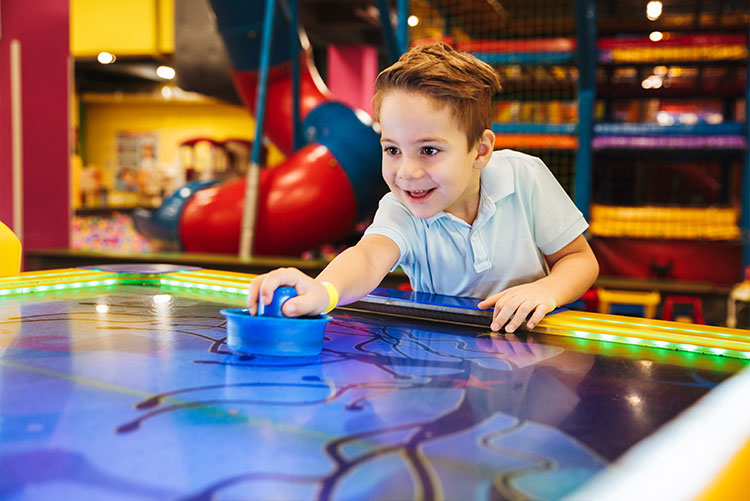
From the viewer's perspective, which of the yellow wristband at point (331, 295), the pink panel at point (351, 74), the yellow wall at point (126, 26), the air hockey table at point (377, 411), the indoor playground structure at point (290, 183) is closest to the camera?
the air hockey table at point (377, 411)

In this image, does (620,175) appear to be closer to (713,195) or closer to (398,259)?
(713,195)

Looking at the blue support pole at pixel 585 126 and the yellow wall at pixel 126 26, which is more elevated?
the yellow wall at pixel 126 26

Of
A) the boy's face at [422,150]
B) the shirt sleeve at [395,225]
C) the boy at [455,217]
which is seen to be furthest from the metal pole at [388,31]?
the boy's face at [422,150]

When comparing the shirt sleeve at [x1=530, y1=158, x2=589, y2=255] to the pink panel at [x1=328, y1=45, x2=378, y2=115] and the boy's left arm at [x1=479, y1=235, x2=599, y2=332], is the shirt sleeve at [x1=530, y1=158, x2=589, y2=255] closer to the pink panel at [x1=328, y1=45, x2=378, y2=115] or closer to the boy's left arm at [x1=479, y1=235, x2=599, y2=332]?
the boy's left arm at [x1=479, y1=235, x2=599, y2=332]

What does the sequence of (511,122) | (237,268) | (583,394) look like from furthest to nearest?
1. (511,122)
2. (237,268)
3. (583,394)

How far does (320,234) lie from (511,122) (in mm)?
1114

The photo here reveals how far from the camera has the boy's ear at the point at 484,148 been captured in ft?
3.56

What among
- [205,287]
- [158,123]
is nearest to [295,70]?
[205,287]

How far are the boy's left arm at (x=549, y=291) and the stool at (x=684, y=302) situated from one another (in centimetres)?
156

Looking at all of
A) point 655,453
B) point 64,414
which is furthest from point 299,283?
point 655,453

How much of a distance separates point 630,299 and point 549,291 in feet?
6.17

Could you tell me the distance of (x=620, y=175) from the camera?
3.63 meters

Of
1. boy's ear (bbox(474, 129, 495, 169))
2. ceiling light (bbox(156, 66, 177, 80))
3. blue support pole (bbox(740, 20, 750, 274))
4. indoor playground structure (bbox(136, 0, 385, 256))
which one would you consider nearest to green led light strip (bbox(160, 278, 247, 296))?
boy's ear (bbox(474, 129, 495, 169))

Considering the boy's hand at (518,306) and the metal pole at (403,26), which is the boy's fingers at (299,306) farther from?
the metal pole at (403,26)
